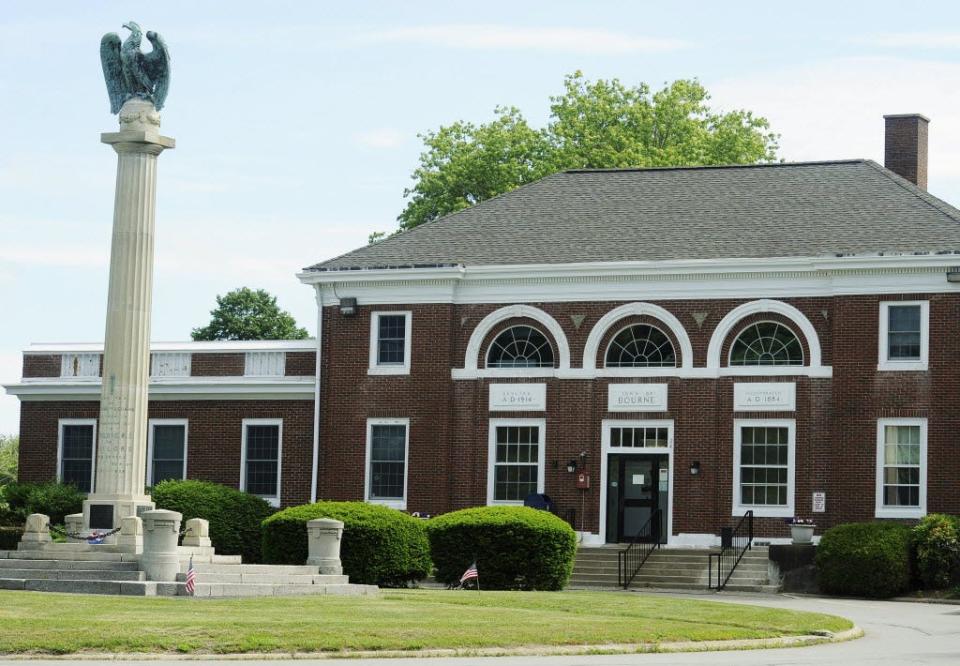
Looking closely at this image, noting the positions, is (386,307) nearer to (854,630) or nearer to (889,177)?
(889,177)

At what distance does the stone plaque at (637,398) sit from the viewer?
4147 centimetres

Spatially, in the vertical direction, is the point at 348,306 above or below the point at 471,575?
above

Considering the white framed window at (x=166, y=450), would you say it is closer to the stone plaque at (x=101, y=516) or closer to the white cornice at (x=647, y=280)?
the white cornice at (x=647, y=280)

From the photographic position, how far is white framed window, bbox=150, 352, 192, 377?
46.2 m

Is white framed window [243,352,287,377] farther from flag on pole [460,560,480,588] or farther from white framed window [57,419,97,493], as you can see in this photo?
flag on pole [460,560,480,588]

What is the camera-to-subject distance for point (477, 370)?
141 ft

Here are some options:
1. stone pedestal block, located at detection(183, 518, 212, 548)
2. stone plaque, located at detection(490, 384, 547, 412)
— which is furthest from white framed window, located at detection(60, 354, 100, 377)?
stone pedestal block, located at detection(183, 518, 212, 548)

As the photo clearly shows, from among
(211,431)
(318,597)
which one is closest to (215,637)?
(318,597)

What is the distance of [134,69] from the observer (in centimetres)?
3278

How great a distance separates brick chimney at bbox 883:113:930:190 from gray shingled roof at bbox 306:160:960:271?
6.12 ft

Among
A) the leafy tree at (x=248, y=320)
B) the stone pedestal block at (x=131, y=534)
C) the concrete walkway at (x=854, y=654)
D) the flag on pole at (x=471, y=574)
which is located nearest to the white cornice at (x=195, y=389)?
the flag on pole at (x=471, y=574)

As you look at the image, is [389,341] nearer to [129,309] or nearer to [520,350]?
[520,350]

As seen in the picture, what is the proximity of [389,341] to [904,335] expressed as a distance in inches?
504

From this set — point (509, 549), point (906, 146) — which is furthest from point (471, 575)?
point (906, 146)
